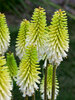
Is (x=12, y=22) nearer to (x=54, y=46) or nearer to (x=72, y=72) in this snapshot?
(x=72, y=72)

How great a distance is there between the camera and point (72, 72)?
6.17 m

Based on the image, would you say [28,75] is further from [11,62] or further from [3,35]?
[3,35]

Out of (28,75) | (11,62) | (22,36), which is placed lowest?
(28,75)

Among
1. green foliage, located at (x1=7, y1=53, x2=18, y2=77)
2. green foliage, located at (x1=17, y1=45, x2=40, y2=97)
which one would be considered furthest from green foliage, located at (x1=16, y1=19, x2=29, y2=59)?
green foliage, located at (x1=17, y1=45, x2=40, y2=97)

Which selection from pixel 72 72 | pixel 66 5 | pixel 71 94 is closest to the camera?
pixel 71 94

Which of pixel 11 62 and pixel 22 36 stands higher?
pixel 22 36

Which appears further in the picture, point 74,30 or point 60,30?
point 74,30

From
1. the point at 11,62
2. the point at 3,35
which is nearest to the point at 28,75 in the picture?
the point at 11,62

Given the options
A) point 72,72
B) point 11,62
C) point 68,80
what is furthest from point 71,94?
point 11,62

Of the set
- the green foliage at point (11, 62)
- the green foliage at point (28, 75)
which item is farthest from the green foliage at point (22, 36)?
the green foliage at point (28, 75)

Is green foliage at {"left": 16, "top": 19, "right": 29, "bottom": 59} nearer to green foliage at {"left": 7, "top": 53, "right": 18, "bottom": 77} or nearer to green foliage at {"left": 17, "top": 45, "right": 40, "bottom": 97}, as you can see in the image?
green foliage at {"left": 7, "top": 53, "right": 18, "bottom": 77}

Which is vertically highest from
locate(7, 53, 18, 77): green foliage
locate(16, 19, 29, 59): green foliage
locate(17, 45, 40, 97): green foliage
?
locate(16, 19, 29, 59): green foliage

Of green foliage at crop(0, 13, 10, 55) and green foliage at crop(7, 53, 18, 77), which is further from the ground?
green foliage at crop(0, 13, 10, 55)

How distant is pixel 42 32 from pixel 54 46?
0.23m
